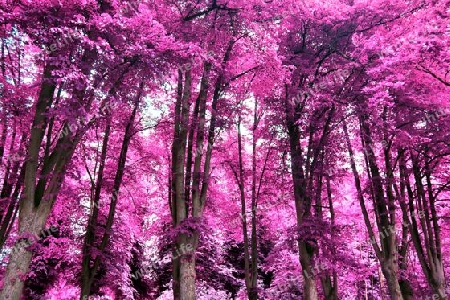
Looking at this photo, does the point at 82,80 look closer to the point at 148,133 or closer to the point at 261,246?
the point at 148,133

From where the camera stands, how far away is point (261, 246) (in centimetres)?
1814

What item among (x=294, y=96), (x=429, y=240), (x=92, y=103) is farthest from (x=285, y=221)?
(x=92, y=103)

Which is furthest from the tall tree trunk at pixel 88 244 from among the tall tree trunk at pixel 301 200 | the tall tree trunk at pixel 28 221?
the tall tree trunk at pixel 301 200

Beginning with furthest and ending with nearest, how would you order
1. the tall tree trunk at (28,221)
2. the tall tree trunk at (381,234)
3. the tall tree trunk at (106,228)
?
1. the tall tree trunk at (106,228)
2. the tall tree trunk at (381,234)
3. the tall tree trunk at (28,221)

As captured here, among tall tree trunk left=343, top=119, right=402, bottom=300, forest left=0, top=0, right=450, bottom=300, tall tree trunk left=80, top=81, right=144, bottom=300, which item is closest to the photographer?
forest left=0, top=0, right=450, bottom=300

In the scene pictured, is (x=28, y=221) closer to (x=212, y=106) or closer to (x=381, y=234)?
(x=212, y=106)

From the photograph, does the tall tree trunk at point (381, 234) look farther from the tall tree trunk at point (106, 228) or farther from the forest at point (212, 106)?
the tall tree trunk at point (106, 228)

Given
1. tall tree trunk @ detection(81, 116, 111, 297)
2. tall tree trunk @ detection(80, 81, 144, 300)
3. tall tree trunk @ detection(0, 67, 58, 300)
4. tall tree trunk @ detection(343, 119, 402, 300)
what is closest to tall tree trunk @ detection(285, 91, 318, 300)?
tall tree trunk @ detection(343, 119, 402, 300)

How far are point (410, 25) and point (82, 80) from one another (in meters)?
6.57

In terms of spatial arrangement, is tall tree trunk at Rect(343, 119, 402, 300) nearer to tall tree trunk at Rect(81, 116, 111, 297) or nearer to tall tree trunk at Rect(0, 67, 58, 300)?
tall tree trunk at Rect(81, 116, 111, 297)

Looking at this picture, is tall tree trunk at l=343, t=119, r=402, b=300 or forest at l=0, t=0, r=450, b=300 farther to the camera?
tall tree trunk at l=343, t=119, r=402, b=300

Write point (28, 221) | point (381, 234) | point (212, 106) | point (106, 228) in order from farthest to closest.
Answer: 1. point (106, 228)
2. point (381, 234)
3. point (212, 106)
4. point (28, 221)

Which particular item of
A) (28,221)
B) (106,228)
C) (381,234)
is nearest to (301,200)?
(381,234)

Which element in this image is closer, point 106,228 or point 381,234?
point 381,234
